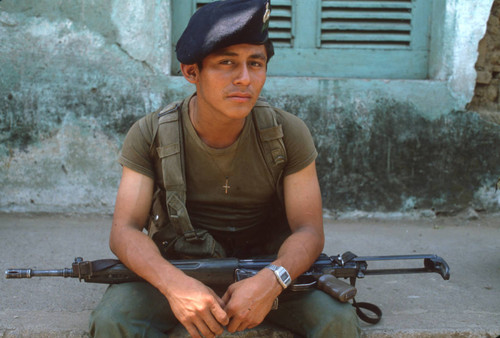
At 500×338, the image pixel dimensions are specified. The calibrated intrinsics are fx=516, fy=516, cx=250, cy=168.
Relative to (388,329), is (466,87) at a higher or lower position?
higher

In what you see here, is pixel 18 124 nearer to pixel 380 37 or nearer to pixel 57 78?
pixel 57 78

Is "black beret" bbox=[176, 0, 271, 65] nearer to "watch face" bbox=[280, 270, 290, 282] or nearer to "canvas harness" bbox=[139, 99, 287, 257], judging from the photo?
"canvas harness" bbox=[139, 99, 287, 257]

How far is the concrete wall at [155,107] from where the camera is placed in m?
4.08

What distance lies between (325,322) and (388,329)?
0.59 m

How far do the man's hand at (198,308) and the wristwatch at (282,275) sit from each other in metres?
0.22

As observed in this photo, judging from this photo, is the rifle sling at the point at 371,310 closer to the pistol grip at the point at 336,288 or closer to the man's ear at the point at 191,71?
the pistol grip at the point at 336,288

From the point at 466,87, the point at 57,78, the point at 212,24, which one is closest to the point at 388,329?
Answer: the point at 212,24

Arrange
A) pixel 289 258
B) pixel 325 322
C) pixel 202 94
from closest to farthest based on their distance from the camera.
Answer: pixel 325 322 → pixel 289 258 → pixel 202 94

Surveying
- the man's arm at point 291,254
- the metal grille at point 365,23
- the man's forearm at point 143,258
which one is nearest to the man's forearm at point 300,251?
the man's arm at point 291,254

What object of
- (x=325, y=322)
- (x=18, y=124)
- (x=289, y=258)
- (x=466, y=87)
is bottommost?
(x=325, y=322)

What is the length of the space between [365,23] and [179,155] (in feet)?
9.21

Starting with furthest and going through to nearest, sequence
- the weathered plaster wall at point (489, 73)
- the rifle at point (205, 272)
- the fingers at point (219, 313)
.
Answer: the weathered plaster wall at point (489, 73)
the rifle at point (205, 272)
the fingers at point (219, 313)

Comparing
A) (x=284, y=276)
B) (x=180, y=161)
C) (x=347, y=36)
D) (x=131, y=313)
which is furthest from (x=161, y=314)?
(x=347, y=36)

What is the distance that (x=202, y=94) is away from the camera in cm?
217
